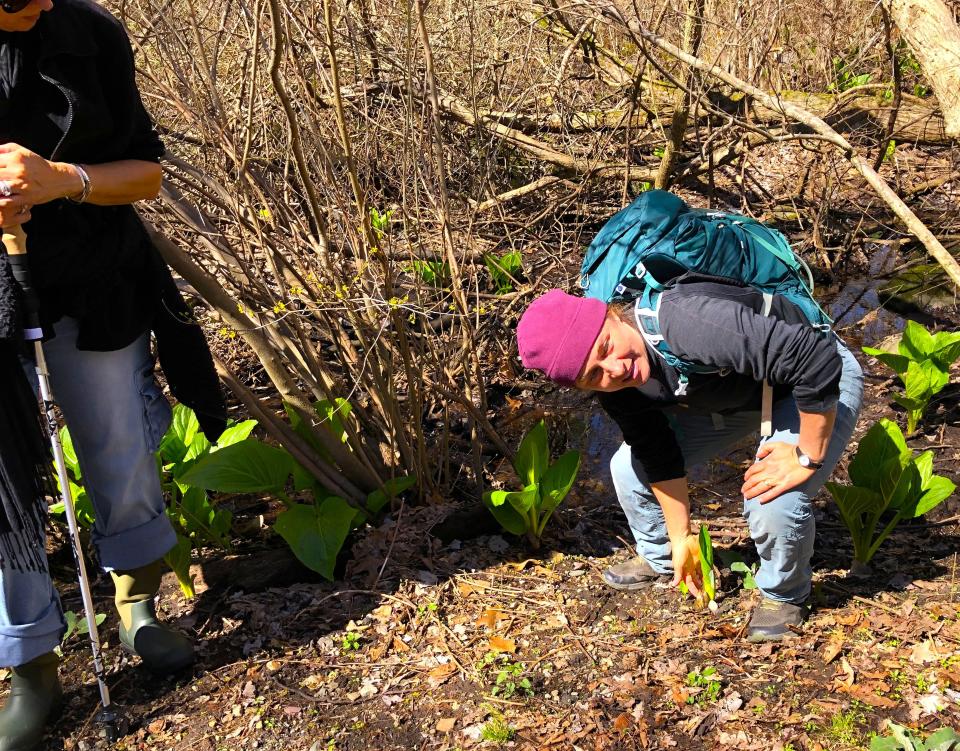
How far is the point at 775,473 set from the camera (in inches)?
98.7

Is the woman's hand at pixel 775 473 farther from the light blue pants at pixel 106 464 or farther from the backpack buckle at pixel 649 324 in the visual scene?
the light blue pants at pixel 106 464

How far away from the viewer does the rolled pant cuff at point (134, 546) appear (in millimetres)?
2680

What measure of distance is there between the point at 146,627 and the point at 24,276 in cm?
116

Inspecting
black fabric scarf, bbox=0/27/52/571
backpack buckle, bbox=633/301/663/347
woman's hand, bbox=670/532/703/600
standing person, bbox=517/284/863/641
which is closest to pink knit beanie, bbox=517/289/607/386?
standing person, bbox=517/284/863/641

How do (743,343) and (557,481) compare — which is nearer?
(743,343)

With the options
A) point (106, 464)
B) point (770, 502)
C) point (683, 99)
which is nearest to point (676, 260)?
point (770, 502)

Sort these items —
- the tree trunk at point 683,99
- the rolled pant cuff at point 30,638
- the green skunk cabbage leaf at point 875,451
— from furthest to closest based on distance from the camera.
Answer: the tree trunk at point 683,99
the green skunk cabbage leaf at point 875,451
the rolled pant cuff at point 30,638

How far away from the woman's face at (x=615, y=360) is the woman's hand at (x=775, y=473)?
47 cm

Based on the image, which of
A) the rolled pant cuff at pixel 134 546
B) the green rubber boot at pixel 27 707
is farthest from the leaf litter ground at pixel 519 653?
the rolled pant cuff at pixel 134 546

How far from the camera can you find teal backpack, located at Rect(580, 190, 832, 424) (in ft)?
7.61

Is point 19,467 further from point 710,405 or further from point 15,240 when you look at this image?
point 710,405

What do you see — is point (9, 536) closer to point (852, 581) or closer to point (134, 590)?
point (134, 590)

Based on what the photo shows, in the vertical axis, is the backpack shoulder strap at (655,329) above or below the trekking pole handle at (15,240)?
below

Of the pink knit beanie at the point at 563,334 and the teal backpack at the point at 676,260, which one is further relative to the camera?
the teal backpack at the point at 676,260
